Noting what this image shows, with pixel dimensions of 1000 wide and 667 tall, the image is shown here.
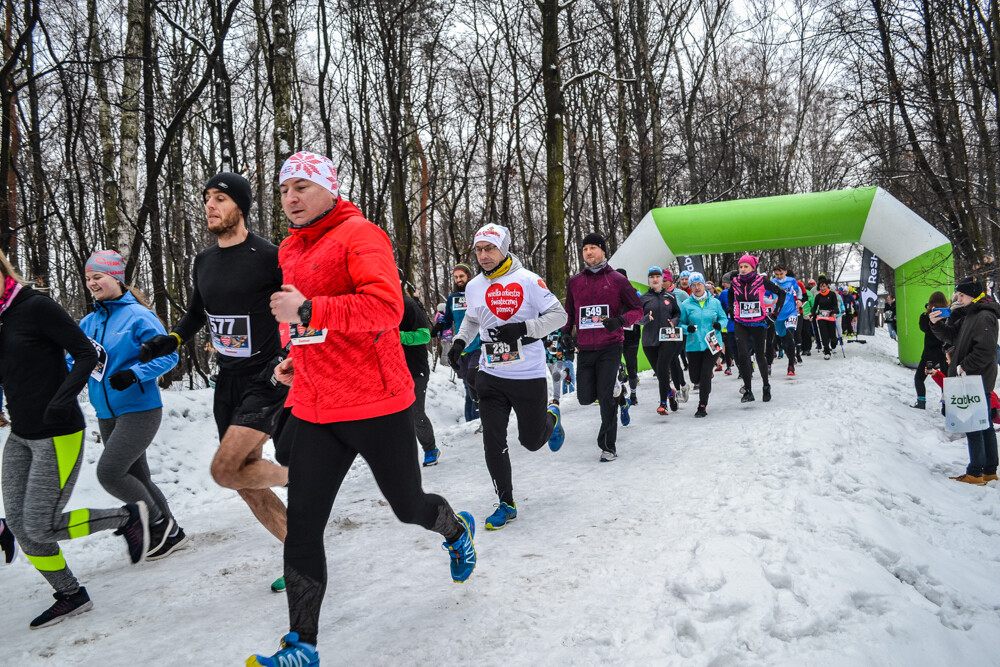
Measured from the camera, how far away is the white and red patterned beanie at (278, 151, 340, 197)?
9.41 ft

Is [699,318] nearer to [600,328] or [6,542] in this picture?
[600,328]

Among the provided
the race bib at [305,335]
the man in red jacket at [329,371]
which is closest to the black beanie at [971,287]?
the man in red jacket at [329,371]

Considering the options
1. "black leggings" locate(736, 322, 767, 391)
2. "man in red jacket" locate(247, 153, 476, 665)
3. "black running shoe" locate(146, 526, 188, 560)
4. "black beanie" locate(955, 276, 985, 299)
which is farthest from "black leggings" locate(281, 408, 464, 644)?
"black leggings" locate(736, 322, 767, 391)

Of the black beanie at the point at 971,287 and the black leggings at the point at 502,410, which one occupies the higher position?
the black beanie at the point at 971,287

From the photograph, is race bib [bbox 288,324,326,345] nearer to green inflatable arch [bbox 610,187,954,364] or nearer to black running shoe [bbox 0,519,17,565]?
black running shoe [bbox 0,519,17,565]

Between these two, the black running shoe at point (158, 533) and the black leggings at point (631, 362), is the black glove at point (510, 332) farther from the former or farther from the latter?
the black leggings at point (631, 362)

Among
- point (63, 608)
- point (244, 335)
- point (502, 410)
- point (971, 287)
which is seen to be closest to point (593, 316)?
point (502, 410)

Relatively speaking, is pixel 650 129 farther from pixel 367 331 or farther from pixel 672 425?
pixel 367 331

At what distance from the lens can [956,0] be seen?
36.3 ft

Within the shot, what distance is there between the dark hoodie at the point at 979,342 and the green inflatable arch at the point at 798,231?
27.5ft

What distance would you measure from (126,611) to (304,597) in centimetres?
169

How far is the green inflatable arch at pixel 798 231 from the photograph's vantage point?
14328mm

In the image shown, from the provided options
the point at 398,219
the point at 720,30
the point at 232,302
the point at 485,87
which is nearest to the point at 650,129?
the point at 485,87

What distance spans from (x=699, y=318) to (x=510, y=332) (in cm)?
546
